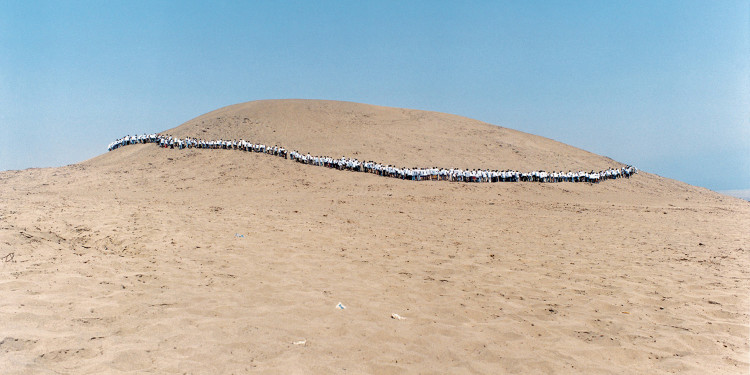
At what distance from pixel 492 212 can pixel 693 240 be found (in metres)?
7.90

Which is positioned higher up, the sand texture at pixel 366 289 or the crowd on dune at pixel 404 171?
the crowd on dune at pixel 404 171

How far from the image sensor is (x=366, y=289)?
28.0 ft

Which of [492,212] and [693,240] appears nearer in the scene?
[693,240]

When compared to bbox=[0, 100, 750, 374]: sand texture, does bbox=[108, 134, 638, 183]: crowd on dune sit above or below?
above

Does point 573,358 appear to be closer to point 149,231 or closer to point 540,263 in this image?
point 540,263

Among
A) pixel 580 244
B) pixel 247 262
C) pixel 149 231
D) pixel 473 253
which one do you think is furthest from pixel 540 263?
pixel 149 231

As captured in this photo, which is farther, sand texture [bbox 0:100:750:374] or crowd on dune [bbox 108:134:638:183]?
crowd on dune [bbox 108:134:638:183]

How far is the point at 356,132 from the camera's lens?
4631 cm

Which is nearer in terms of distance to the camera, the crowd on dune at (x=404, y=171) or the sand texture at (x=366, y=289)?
the sand texture at (x=366, y=289)

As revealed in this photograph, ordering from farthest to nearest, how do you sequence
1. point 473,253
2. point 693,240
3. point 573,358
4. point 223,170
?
point 223,170 → point 693,240 → point 473,253 → point 573,358

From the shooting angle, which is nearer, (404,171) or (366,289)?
(366,289)

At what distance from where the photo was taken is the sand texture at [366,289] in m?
5.48

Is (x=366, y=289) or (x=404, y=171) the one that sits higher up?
(x=404, y=171)

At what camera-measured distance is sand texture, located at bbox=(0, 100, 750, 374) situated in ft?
18.0
